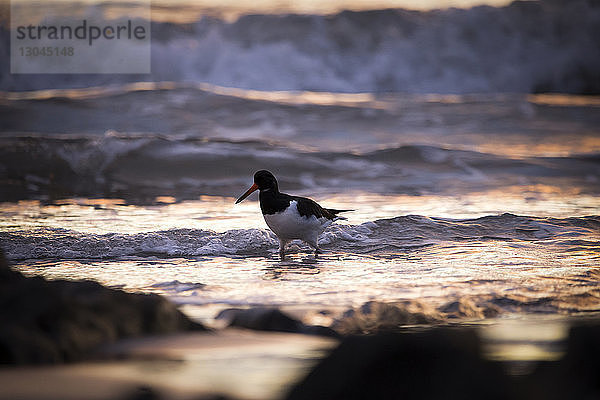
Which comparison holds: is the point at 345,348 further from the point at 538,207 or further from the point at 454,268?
the point at 538,207

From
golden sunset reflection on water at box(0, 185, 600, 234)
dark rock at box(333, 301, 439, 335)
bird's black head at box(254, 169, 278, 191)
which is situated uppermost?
bird's black head at box(254, 169, 278, 191)

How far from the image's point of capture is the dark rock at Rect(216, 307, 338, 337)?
10.4ft

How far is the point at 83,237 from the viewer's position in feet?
20.7

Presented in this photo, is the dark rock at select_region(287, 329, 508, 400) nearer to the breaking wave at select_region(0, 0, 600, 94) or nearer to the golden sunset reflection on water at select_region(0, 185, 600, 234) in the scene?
the golden sunset reflection on water at select_region(0, 185, 600, 234)

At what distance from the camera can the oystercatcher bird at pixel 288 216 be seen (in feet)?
19.4

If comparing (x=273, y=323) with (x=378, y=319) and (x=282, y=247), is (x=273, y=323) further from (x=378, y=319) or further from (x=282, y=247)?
(x=282, y=247)

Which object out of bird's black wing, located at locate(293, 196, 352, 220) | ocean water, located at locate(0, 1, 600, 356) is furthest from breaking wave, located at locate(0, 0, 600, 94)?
bird's black wing, located at locate(293, 196, 352, 220)

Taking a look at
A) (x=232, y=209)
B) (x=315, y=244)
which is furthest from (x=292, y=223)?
(x=232, y=209)

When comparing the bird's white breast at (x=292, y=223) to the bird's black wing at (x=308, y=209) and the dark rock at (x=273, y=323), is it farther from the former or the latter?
the dark rock at (x=273, y=323)

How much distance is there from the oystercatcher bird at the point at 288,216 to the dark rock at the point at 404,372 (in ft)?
11.9

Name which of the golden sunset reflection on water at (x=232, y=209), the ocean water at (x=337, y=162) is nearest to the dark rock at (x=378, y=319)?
the ocean water at (x=337, y=162)

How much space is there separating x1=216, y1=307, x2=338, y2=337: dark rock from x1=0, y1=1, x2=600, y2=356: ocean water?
0.24 meters

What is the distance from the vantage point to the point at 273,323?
10.4 ft

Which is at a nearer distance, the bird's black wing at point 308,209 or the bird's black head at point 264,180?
the bird's black wing at point 308,209
